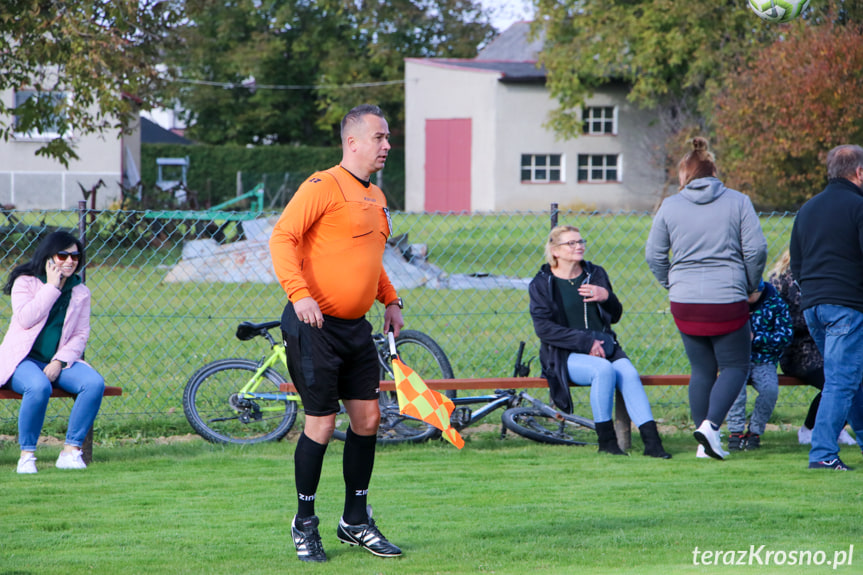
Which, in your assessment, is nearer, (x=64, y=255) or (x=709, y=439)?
(x=64, y=255)

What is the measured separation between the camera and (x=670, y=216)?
6207 millimetres

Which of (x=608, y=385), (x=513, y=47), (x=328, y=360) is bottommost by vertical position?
(x=608, y=385)

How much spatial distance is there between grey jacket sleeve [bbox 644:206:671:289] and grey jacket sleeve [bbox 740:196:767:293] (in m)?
0.46

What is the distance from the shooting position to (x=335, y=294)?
411 cm

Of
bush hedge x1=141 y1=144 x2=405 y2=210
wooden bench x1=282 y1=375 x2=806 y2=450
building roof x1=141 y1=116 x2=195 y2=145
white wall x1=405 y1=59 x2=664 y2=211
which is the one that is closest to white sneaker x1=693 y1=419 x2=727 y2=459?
wooden bench x1=282 y1=375 x2=806 y2=450

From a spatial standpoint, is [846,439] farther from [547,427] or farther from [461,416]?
[461,416]

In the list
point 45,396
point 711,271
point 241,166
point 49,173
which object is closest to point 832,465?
point 711,271

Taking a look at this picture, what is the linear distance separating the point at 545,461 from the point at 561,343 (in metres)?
0.78

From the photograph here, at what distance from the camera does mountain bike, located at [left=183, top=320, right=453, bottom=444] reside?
690 centimetres

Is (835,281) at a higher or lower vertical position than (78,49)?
lower

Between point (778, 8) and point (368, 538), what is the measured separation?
478 centimetres

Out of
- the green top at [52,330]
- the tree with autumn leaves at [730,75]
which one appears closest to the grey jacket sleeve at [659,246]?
the green top at [52,330]

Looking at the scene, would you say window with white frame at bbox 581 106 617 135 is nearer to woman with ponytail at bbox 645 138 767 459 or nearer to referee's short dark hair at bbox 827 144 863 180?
woman with ponytail at bbox 645 138 767 459

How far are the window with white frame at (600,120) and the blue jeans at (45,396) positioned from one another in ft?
104
